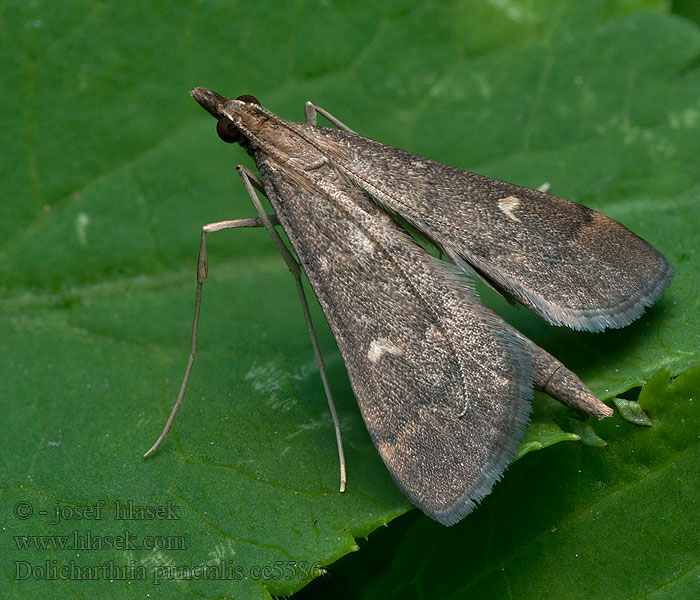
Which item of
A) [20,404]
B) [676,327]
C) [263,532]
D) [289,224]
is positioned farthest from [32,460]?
[676,327]

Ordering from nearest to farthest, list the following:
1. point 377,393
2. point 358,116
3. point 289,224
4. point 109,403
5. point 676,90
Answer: point 377,393
point 289,224
point 109,403
point 676,90
point 358,116

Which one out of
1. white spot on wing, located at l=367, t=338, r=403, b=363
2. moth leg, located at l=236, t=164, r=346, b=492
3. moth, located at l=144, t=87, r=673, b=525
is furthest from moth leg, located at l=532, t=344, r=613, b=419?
moth leg, located at l=236, t=164, r=346, b=492

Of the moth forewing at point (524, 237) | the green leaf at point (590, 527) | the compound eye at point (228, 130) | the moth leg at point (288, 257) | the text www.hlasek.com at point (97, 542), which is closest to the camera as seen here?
the green leaf at point (590, 527)

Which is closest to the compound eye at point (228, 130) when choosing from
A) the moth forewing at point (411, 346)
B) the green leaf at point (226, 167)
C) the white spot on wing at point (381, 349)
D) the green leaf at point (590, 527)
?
the moth forewing at point (411, 346)

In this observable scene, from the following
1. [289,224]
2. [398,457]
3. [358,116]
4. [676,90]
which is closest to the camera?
[398,457]

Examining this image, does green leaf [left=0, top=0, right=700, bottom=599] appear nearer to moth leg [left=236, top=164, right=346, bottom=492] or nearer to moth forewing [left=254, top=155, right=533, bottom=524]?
moth leg [left=236, top=164, right=346, bottom=492]

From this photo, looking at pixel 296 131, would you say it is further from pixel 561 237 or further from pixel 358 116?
pixel 561 237
